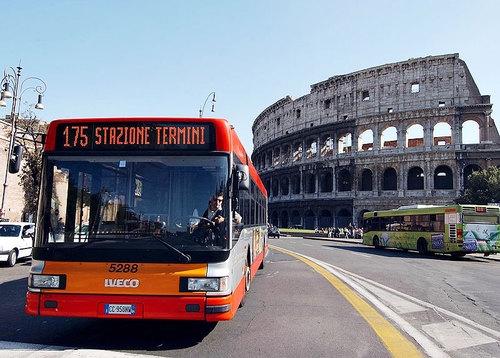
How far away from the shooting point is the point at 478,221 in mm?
17906

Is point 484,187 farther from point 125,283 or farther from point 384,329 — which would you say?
point 125,283

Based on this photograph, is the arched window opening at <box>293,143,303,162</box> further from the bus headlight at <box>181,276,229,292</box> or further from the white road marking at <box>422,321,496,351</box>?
the bus headlight at <box>181,276,229,292</box>

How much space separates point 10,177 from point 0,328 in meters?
26.3

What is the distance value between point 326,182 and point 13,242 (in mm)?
42313

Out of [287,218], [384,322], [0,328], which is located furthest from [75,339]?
[287,218]

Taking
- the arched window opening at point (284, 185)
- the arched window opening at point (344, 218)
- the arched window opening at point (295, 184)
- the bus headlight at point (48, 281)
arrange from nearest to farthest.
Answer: the bus headlight at point (48, 281)
the arched window opening at point (344, 218)
the arched window opening at point (295, 184)
the arched window opening at point (284, 185)

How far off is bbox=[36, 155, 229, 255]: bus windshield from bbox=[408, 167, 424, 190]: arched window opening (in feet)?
144

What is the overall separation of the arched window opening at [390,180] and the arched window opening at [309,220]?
9.89m

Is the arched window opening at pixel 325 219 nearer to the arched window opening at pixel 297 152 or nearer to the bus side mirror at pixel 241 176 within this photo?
the arched window opening at pixel 297 152

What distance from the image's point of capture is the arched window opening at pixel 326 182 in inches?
1966

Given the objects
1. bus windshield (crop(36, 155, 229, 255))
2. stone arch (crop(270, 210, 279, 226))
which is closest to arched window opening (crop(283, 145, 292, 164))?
stone arch (crop(270, 210, 279, 226))

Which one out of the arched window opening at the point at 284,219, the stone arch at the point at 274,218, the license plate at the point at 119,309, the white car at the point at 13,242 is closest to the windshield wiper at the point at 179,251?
the license plate at the point at 119,309

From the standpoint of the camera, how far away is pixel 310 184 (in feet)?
172

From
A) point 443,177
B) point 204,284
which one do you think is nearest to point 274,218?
point 443,177
